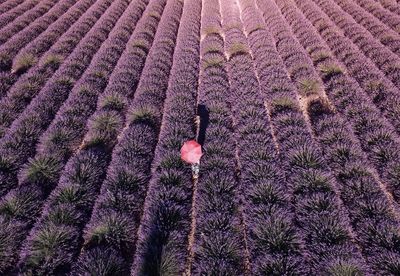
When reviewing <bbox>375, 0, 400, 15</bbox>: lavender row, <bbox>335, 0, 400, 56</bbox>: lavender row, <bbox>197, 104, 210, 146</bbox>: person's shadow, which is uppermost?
<bbox>375, 0, 400, 15</bbox>: lavender row

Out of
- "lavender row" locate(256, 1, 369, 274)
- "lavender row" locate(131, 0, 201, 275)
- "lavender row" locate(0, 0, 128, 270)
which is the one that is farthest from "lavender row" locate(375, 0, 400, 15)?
"lavender row" locate(0, 0, 128, 270)

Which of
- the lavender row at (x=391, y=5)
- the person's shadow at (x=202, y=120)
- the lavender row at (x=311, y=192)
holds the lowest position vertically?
the person's shadow at (x=202, y=120)

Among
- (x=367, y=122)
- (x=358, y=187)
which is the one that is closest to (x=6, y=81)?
Answer: (x=358, y=187)

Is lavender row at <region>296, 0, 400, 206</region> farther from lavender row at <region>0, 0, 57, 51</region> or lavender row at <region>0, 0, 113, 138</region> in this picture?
lavender row at <region>0, 0, 57, 51</region>

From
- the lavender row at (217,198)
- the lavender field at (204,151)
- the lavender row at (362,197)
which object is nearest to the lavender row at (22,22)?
the lavender field at (204,151)

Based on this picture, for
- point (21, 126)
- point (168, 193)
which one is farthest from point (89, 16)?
point (168, 193)

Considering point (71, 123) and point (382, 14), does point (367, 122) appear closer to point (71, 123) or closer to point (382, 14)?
point (71, 123)

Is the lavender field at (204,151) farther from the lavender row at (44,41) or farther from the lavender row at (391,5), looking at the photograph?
the lavender row at (391,5)
